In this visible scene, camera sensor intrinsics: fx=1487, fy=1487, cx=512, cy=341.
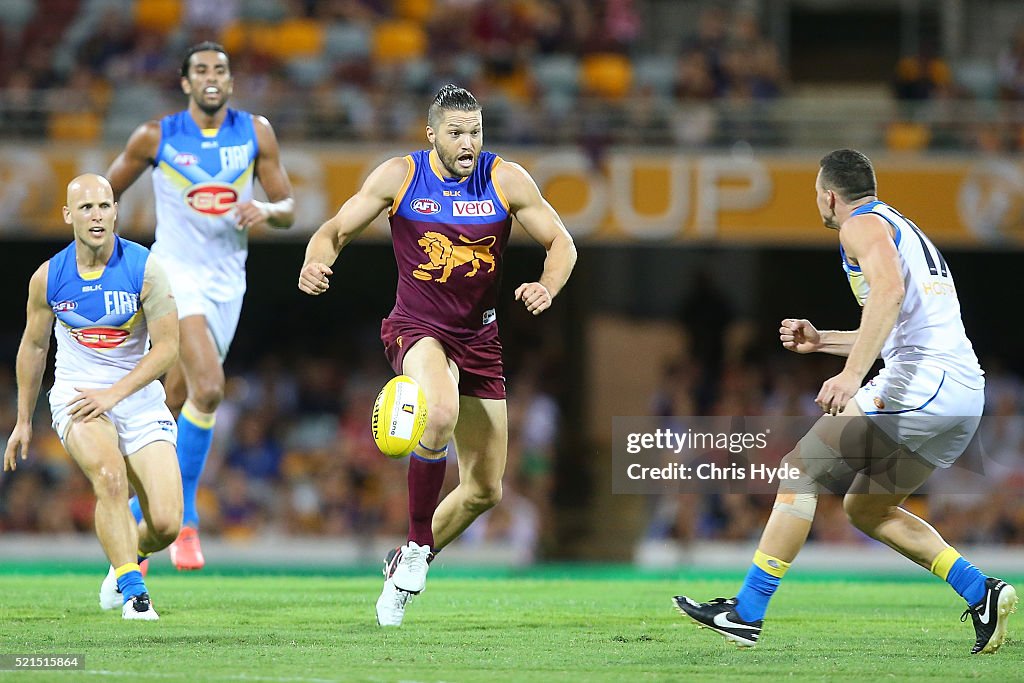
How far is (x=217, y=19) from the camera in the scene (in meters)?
17.9

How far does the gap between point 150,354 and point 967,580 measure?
4164mm

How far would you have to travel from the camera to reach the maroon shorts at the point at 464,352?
7535mm

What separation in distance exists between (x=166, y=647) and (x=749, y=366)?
473 inches

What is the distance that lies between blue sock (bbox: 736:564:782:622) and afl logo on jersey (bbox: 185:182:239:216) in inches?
175

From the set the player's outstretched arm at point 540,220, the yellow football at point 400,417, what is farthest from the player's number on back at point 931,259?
the yellow football at point 400,417

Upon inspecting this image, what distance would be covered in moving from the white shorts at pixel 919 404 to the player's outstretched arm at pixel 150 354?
3.48m

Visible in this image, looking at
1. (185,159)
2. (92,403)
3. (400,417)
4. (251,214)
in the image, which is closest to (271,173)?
(185,159)

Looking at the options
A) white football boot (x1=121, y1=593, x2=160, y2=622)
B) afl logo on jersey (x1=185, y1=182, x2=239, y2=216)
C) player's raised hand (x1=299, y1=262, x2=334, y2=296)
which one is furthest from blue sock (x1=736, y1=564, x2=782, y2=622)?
afl logo on jersey (x1=185, y1=182, x2=239, y2=216)

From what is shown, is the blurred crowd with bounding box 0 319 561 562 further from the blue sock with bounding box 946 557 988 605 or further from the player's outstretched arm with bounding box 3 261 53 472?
the blue sock with bounding box 946 557 988 605

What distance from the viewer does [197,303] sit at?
9383mm

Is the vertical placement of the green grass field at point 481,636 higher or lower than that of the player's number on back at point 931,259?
lower

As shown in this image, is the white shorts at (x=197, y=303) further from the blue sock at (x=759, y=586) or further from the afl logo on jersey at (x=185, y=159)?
the blue sock at (x=759, y=586)

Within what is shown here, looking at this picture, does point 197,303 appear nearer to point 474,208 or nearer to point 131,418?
point 131,418

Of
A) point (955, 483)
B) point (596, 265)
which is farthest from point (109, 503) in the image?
point (596, 265)
